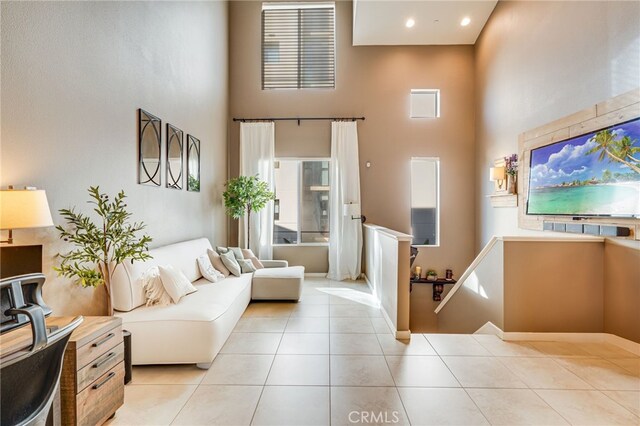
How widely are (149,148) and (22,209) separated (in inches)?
76.8

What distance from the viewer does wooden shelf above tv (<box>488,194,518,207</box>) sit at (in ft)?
16.3

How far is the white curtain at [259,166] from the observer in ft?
A: 20.9

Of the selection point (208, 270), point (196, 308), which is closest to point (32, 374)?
point (196, 308)

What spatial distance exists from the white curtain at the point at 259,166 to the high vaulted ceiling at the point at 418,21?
2630 mm

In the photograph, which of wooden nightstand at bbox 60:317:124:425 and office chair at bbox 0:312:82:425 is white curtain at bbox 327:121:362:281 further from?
office chair at bbox 0:312:82:425

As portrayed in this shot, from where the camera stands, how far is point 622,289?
3.14 meters

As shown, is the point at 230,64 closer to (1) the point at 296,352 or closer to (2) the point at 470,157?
(2) the point at 470,157

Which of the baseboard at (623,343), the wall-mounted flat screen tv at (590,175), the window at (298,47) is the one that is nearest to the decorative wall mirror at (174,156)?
the window at (298,47)

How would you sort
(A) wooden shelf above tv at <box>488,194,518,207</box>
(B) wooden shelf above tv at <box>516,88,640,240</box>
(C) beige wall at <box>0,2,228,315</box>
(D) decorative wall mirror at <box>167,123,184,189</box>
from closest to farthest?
(C) beige wall at <box>0,2,228,315</box>, (B) wooden shelf above tv at <box>516,88,640,240</box>, (D) decorative wall mirror at <box>167,123,184,189</box>, (A) wooden shelf above tv at <box>488,194,518,207</box>

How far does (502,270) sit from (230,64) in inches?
244

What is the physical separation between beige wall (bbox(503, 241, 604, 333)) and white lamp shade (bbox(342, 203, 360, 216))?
3179 mm

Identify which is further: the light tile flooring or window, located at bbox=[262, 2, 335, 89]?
window, located at bbox=[262, 2, 335, 89]

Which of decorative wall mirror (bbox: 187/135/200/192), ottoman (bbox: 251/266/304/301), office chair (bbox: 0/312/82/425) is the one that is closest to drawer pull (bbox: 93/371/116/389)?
office chair (bbox: 0/312/82/425)

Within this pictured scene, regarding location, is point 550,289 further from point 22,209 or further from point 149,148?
point 149,148
